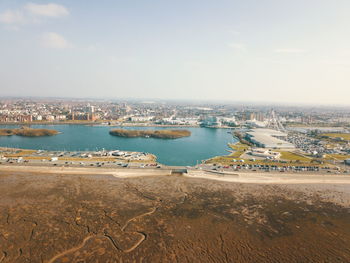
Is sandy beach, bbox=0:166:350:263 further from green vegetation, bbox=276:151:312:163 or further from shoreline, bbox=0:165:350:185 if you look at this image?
green vegetation, bbox=276:151:312:163

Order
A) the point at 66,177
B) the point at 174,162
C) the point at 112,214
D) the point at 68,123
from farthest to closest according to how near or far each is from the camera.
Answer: the point at 68,123, the point at 174,162, the point at 66,177, the point at 112,214

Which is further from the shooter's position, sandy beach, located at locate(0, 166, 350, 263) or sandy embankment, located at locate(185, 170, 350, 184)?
sandy embankment, located at locate(185, 170, 350, 184)

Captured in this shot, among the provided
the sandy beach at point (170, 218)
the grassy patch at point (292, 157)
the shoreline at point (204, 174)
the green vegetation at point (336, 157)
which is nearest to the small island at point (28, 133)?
the shoreline at point (204, 174)

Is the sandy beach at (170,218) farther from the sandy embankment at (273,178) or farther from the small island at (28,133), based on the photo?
the small island at (28,133)

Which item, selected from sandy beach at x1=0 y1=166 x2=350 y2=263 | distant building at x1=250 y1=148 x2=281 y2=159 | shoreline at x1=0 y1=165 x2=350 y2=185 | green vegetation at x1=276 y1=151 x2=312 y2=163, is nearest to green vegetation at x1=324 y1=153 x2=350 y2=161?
green vegetation at x1=276 y1=151 x2=312 y2=163

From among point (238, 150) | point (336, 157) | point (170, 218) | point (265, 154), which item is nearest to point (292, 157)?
point (265, 154)

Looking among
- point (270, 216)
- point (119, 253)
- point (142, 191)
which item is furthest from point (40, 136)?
point (270, 216)

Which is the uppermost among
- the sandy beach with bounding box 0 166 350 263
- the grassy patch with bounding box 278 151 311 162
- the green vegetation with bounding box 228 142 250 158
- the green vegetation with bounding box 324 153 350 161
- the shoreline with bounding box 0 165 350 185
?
the green vegetation with bounding box 324 153 350 161

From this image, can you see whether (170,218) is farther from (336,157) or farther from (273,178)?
(336,157)

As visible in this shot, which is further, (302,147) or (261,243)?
(302,147)

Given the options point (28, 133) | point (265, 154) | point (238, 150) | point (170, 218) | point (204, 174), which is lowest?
point (170, 218)

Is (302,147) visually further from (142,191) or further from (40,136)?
(40,136)
